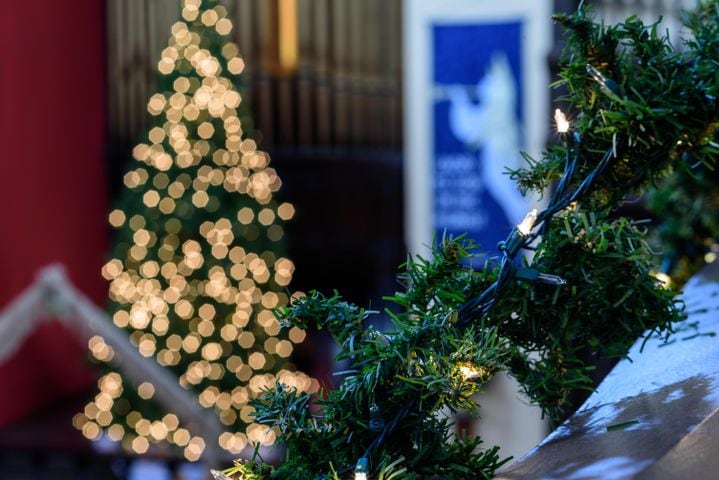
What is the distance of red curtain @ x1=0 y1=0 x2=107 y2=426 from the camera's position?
432cm

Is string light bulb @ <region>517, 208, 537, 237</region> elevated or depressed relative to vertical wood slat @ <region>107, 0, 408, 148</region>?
depressed

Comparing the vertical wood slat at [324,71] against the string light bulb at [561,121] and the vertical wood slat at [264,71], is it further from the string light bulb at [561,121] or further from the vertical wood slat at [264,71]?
the string light bulb at [561,121]

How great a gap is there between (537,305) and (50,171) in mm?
4307

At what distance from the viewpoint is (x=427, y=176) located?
4438mm

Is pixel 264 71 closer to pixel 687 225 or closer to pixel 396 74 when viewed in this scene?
pixel 396 74

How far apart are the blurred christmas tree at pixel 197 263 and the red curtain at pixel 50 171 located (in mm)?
531

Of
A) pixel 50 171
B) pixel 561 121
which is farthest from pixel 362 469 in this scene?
pixel 50 171

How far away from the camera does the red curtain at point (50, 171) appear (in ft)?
14.2

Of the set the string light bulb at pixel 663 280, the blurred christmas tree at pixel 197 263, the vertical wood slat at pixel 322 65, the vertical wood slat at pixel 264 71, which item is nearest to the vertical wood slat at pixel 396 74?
the vertical wood slat at pixel 322 65

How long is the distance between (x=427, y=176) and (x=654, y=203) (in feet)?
9.97

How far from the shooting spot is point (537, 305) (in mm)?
573

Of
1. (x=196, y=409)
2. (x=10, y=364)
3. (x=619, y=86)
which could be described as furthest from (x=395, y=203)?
(x=619, y=86)

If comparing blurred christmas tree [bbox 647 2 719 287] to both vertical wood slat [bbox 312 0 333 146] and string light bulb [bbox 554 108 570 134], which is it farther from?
vertical wood slat [bbox 312 0 333 146]

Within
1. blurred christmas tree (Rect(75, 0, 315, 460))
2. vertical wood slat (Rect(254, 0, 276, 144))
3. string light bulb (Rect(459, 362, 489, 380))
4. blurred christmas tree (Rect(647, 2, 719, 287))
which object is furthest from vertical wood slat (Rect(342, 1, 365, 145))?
string light bulb (Rect(459, 362, 489, 380))
